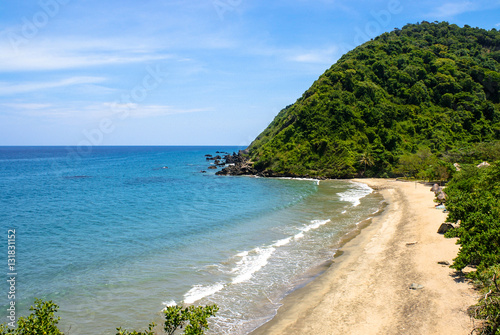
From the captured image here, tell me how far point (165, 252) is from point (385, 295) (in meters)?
14.9

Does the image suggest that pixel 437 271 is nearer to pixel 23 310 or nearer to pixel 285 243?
pixel 285 243

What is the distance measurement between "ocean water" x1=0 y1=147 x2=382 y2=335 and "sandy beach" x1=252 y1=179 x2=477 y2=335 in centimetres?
128

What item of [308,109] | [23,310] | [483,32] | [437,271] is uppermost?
[483,32]

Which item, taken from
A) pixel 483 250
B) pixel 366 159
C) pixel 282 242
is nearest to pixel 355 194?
pixel 366 159

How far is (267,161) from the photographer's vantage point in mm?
81000

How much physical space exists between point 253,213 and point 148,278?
18.9 metres

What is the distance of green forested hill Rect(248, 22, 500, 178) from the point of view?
7469cm

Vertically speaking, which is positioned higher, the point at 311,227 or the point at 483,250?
the point at 483,250

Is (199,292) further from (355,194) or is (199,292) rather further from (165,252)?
(355,194)

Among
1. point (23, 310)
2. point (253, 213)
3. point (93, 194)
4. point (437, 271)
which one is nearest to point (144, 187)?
point (93, 194)

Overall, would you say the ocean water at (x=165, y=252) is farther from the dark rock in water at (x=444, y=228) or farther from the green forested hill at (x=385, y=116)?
the green forested hill at (x=385, y=116)

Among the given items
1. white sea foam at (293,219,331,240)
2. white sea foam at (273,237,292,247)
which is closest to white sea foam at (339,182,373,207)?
white sea foam at (293,219,331,240)

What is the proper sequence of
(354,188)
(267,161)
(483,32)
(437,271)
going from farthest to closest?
(483,32) → (267,161) → (354,188) → (437,271)

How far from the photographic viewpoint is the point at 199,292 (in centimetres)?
1656
